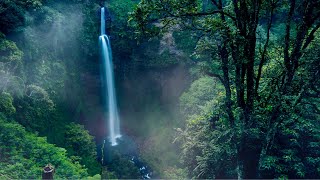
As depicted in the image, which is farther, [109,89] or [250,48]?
[109,89]

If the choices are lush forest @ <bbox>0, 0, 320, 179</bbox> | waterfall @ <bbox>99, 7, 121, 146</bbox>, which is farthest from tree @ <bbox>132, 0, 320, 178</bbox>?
waterfall @ <bbox>99, 7, 121, 146</bbox>

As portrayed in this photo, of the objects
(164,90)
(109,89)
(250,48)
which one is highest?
(109,89)

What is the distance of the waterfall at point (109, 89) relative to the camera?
20.1 meters

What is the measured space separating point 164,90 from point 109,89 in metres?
4.22

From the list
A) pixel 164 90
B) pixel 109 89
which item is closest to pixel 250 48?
pixel 164 90

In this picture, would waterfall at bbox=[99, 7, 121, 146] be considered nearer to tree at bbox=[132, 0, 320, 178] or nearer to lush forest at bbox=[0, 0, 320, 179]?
lush forest at bbox=[0, 0, 320, 179]

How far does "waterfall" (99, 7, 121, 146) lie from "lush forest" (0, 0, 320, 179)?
320 millimetres

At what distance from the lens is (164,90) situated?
20.8 meters

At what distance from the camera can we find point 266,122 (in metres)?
7.63

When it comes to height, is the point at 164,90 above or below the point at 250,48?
above

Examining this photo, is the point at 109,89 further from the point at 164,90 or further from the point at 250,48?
the point at 250,48

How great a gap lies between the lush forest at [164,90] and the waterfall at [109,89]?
0.32 m

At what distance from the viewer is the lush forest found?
22.4ft

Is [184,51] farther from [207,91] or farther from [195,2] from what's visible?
[195,2]
